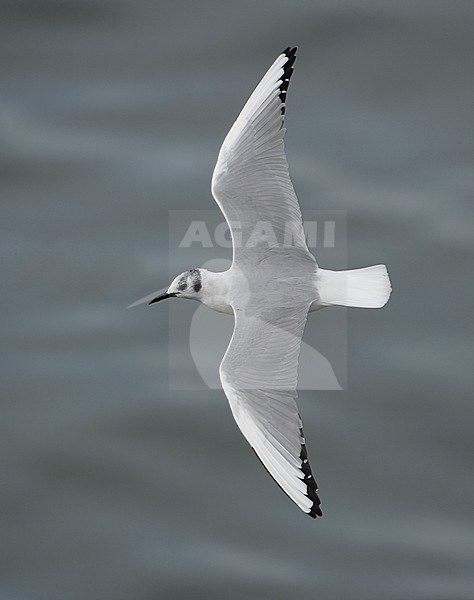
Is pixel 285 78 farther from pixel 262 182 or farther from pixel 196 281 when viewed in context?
pixel 196 281

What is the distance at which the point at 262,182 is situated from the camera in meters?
5.48

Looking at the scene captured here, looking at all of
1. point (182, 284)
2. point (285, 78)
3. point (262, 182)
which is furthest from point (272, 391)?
point (285, 78)

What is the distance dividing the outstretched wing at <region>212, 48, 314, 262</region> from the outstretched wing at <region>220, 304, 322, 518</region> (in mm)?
333

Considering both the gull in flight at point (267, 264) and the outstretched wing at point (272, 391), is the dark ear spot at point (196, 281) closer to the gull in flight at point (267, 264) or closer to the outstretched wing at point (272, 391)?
the gull in flight at point (267, 264)

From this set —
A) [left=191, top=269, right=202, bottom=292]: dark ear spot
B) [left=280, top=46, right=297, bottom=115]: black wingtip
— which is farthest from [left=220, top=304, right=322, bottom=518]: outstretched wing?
[left=280, top=46, right=297, bottom=115]: black wingtip

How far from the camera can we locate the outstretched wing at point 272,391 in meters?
4.88

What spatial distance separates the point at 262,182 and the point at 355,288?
56cm

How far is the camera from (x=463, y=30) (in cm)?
788

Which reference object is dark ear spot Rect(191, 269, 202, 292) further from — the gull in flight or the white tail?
the white tail

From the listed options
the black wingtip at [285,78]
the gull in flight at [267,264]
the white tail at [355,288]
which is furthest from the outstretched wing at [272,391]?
the black wingtip at [285,78]

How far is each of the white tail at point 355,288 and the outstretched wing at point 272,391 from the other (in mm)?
121

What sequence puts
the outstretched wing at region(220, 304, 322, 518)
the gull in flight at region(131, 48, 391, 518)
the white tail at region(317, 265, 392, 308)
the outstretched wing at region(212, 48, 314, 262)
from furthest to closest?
the outstretched wing at region(212, 48, 314, 262)
the white tail at region(317, 265, 392, 308)
the gull in flight at region(131, 48, 391, 518)
the outstretched wing at region(220, 304, 322, 518)

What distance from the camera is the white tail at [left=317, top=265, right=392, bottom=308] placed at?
5.32m

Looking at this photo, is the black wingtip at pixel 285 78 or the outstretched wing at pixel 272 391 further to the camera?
the black wingtip at pixel 285 78
